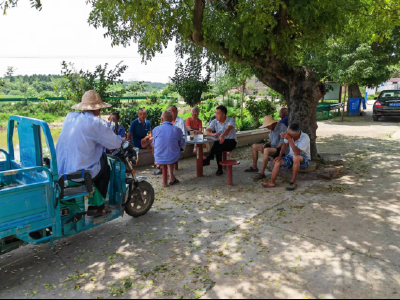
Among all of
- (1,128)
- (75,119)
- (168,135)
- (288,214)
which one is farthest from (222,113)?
(1,128)

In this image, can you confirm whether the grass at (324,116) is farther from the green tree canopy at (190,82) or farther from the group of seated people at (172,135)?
the group of seated people at (172,135)

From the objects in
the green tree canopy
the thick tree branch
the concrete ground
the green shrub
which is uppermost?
the thick tree branch

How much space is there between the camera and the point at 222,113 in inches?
306

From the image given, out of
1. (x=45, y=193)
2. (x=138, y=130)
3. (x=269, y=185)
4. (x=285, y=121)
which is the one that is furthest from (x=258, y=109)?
(x=45, y=193)

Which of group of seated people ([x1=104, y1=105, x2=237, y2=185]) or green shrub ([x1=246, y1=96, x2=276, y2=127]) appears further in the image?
green shrub ([x1=246, y1=96, x2=276, y2=127])

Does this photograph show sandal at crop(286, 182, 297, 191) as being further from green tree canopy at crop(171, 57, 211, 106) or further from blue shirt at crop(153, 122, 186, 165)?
green tree canopy at crop(171, 57, 211, 106)

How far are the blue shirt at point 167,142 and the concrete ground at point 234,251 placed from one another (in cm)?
73

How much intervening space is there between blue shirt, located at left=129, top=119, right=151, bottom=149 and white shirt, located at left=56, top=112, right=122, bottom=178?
4.16m

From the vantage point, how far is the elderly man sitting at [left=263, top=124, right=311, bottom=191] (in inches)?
263

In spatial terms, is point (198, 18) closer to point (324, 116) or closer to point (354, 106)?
point (324, 116)

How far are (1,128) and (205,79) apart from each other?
19.6m

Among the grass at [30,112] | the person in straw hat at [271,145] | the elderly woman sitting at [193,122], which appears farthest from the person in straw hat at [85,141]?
the grass at [30,112]

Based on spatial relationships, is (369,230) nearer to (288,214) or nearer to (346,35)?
(288,214)

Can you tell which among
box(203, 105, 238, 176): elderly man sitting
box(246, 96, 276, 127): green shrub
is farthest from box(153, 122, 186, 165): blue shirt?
box(246, 96, 276, 127): green shrub
